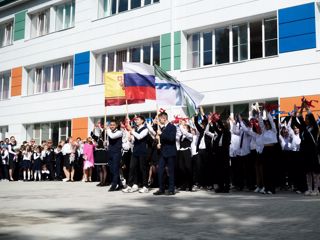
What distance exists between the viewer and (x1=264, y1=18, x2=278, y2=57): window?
15.4 meters

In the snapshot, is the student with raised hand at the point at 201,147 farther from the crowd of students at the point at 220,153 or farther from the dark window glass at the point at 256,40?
the dark window glass at the point at 256,40

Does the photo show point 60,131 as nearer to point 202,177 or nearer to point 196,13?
point 196,13

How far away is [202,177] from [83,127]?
10260mm

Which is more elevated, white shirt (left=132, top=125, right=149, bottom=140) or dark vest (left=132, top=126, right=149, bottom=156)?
white shirt (left=132, top=125, right=149, bottom=140)

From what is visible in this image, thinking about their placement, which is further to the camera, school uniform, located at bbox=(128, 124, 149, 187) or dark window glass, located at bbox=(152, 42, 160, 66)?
dark window glass, located at bbox=(152, 42, 160, 66)

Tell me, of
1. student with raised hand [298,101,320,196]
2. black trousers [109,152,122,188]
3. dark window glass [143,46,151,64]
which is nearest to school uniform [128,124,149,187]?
black trousers [109,152,122,188]

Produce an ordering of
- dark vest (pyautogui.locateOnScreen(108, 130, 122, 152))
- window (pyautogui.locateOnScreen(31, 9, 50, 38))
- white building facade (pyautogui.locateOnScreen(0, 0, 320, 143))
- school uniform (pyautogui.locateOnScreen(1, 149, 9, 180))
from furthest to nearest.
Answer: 1. window (pyautogui.locateOnScreen(31, 9, 50, 38))
2. school uniform (pyautogui.locateOnScreen(1, 149, 9, 180))
3. white building facade (pyautogui.locateOnScreen(0, 0, 320, 143))
4. dark vest (pyautogui.locateOnScreen(108, 130, 122, 152))

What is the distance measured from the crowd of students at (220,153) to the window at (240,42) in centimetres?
467

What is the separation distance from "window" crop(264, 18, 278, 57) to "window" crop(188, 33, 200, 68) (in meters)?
3.09

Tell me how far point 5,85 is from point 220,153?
19.5 m

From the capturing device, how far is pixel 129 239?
4.42m

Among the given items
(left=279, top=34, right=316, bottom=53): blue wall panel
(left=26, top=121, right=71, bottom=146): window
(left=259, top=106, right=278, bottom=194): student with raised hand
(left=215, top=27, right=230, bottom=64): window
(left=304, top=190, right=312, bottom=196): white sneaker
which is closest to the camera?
(left=304, top=190, right=312, bottom=196): white sneaker


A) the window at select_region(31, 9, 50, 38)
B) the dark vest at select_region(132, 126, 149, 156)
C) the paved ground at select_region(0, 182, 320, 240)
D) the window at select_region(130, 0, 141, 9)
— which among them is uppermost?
the window at select_region(31, 9, 50, 38)

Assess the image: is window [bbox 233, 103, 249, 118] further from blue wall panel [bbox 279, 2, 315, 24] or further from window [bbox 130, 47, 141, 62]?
window [bbox 130, 47, 141, 62]
